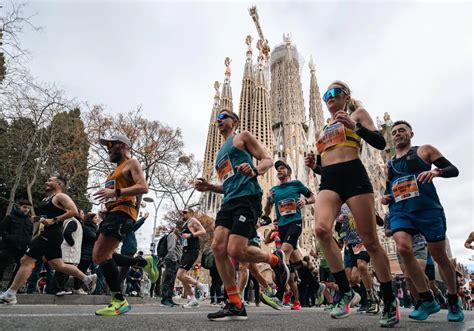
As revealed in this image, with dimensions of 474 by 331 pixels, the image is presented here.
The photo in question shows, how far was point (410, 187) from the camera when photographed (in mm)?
4215

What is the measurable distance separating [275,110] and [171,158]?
50146 millimetres

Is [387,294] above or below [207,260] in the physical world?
below

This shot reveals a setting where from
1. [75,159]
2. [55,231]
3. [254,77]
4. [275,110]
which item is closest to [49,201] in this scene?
[55,231]

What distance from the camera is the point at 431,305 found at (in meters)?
3.85

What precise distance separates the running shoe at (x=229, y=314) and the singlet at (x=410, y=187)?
7.14 ft

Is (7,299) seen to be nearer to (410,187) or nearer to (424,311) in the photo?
(424,311)

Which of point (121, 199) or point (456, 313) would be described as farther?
point (121, 199)

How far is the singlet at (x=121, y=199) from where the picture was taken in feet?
13.6

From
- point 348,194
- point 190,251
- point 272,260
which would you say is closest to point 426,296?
point 348,194

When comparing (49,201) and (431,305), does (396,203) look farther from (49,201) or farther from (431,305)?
(49,201)

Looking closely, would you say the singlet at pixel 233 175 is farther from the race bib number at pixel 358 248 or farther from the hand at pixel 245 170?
the race bib number at pixel 358 248

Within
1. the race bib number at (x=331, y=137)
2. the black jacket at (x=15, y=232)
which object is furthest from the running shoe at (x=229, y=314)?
the black jacket at (x=15, y=232)

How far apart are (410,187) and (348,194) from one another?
1.19m

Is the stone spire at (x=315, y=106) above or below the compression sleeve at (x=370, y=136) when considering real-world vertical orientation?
above
